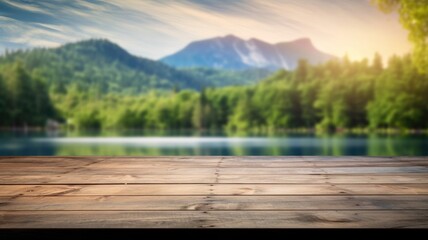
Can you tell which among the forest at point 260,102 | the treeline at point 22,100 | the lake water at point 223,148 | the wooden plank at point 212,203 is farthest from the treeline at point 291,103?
the wooden plank at point 212,203

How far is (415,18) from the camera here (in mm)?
12562

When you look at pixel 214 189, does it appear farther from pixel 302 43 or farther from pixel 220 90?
pixel 302 43

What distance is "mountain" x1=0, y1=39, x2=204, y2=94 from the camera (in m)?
82.9

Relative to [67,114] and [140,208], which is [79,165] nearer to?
[140,208]

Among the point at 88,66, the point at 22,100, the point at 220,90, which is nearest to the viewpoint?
the point at 22,100

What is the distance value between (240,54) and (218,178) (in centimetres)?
13385

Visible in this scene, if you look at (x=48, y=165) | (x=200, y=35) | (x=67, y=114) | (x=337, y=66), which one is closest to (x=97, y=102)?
(x=67, y=114)

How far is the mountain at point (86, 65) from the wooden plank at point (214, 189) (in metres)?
79.7

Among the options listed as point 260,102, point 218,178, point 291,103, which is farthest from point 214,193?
point 260,102

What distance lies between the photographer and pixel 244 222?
63.9 inches

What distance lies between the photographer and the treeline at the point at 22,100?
2699 inches

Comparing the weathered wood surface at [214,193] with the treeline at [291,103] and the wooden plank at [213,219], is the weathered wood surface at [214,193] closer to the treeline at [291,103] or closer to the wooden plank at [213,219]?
the wooden plank at [213,219]

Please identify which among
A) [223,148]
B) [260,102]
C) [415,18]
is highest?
[260,102]

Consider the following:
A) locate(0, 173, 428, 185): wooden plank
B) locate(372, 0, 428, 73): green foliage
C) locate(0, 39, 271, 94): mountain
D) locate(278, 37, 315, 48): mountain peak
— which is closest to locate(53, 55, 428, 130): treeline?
locate(0, 39, 271, 94): mountain
